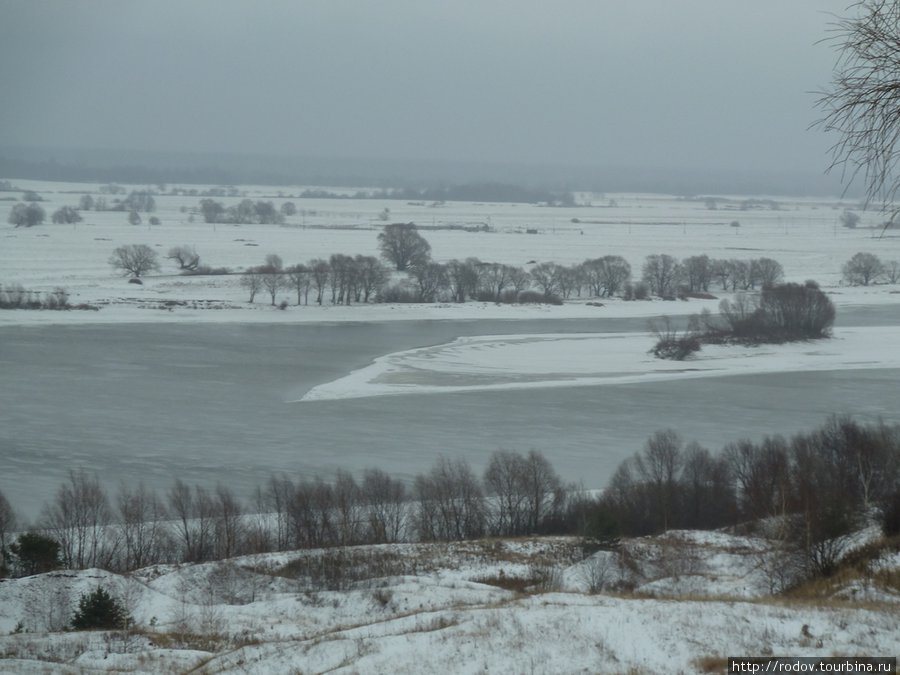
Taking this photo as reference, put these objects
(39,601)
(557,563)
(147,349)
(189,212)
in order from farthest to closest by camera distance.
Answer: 1. (189,212)
2. (147,349)
3. (557,563)
4. (39,601)

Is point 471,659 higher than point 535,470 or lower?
higher

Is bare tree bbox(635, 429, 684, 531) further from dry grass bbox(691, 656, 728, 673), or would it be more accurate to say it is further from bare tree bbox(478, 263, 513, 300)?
bare tree bbox(478, 263, 513, 300)

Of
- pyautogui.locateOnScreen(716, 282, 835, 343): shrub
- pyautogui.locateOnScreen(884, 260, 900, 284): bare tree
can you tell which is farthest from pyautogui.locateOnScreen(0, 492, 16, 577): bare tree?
pyautogui.locateOnScreen(884, 260, 900, 284): bare tree

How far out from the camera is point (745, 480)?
1202 cm

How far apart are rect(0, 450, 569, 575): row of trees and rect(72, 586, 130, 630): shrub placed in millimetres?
2365

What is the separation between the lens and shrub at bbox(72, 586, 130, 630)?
7.14 metres

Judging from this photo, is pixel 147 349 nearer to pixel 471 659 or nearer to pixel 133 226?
pixel 471 659

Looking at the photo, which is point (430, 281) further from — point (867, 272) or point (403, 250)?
point (867, 272)

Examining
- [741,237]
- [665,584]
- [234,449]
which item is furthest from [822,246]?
[665,584]

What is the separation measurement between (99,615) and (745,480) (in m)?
7.76

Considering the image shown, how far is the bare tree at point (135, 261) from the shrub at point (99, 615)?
29463mm

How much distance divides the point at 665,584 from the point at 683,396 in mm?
10965

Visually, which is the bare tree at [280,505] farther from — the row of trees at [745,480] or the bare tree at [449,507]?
the row of trees at [745,480]

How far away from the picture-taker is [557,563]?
9492 millimetres
